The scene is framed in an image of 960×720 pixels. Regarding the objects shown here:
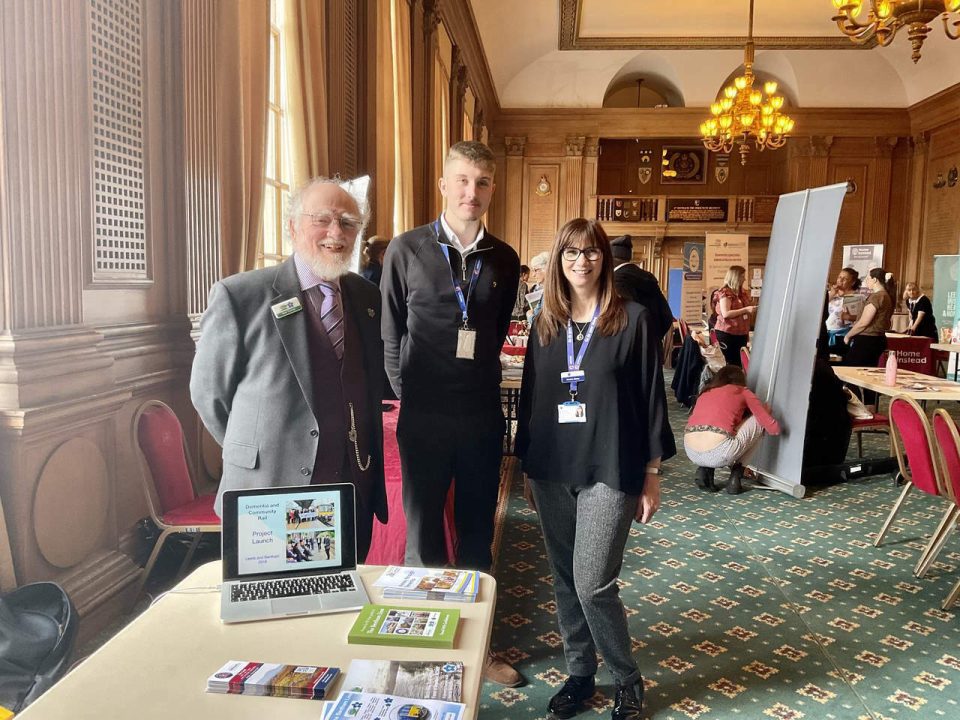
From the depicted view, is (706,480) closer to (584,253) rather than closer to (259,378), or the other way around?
(584,253)

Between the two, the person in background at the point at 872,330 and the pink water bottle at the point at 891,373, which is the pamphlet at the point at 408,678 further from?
the person in background at the point at 872,330

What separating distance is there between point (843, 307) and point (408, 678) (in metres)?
9.96

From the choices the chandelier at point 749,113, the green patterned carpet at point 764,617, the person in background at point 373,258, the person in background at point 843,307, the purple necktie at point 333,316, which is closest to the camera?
the purple necktie at point 333,316

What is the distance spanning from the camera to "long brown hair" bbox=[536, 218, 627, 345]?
7.36 ft

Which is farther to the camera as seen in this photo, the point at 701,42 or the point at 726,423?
the point at 701,42

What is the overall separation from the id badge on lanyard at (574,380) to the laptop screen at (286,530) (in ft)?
2.84

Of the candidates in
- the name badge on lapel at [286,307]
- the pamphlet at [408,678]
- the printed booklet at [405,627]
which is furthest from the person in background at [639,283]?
the pamphlet at [408,678]

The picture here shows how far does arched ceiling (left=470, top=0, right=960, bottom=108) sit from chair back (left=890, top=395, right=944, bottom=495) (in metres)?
9.52

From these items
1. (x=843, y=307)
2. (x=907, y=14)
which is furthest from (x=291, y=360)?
(x=843, y=307)

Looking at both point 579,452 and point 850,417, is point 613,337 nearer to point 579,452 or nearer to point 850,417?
point 579,452

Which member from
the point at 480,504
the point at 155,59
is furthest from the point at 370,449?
the point at 155,59

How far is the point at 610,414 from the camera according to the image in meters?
2.22

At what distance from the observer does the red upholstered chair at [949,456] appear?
3.50 m

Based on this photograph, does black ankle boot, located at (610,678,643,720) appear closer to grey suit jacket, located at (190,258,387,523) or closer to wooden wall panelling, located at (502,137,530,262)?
grey suit jacket, located at (190,258,387,523)
